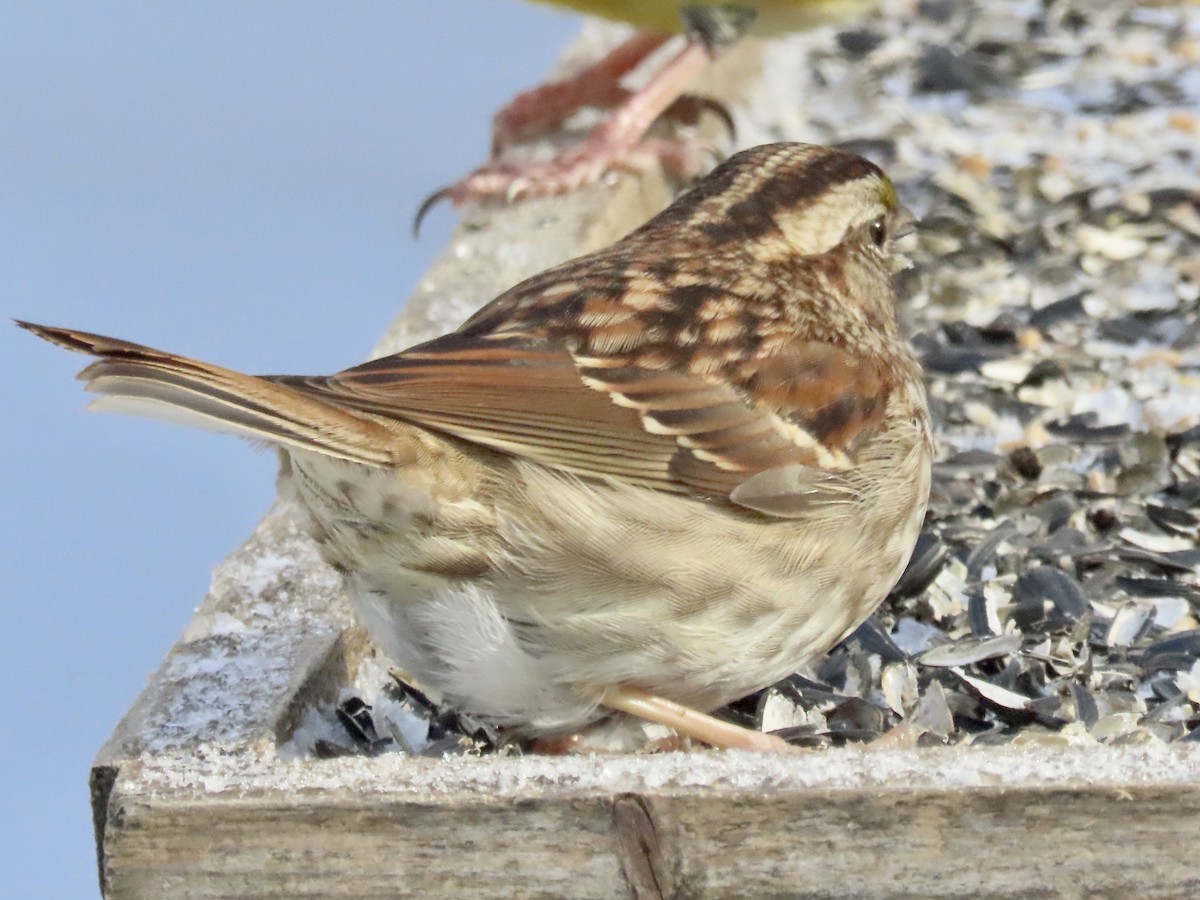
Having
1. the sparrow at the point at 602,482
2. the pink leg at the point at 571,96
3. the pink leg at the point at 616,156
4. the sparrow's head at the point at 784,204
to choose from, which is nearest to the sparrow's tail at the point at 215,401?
the sparrow at the point at 602,482

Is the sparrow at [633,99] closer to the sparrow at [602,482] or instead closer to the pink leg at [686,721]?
the sparrow at [602,482]

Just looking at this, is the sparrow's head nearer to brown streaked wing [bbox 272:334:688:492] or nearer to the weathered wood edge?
brown streaked wing [bbox 272:334:688:492]

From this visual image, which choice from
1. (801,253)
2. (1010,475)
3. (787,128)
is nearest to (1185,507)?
(1010,475)

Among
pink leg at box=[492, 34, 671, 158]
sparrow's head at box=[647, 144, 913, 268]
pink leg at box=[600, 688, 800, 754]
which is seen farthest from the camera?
pink leg at box=[492, 34, 671, 158]

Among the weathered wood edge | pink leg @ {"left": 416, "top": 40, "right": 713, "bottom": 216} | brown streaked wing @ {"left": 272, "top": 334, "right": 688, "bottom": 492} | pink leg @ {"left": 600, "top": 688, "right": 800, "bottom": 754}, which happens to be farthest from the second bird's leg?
the weathered wood edge

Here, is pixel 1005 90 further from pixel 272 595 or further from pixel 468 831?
pixel 468 831
